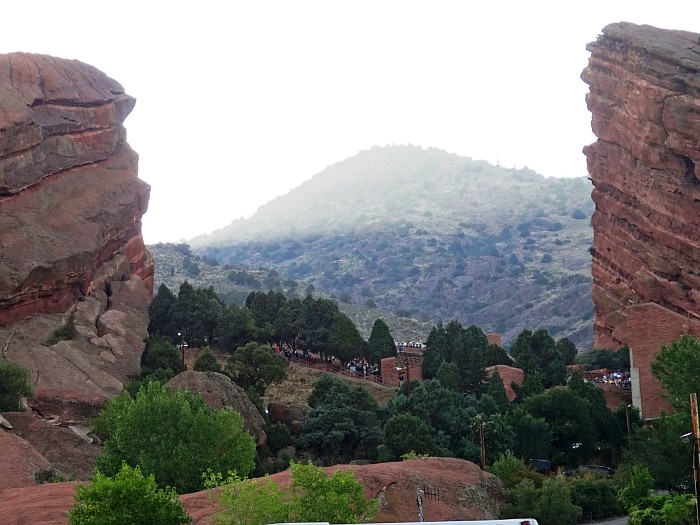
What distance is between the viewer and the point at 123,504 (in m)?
30.1

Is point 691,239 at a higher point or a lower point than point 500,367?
higher

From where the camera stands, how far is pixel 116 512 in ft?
97.9

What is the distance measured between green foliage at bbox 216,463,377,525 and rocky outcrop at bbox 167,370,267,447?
1898 centimetres

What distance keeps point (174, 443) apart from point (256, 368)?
22.4 m

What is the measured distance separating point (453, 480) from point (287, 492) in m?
7.72

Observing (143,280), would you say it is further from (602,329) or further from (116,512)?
(116,512)

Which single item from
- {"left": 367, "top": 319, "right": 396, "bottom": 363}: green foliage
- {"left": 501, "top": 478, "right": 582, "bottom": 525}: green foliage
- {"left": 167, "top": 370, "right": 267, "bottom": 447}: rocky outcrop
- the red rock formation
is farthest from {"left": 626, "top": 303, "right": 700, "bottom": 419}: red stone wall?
{"left": 501, "top": 478, "right": 582, "bottom": 525}: green foliage

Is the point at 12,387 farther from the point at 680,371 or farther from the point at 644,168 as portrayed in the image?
the point at 644,168

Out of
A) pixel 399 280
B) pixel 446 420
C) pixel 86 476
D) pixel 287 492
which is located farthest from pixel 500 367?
pixel 399 280

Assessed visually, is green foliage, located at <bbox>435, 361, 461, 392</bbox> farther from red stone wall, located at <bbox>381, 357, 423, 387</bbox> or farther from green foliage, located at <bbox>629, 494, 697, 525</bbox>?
green foliage, located at <bbox>629, 494, 697, 525</bbox>

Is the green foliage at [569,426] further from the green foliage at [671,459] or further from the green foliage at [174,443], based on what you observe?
the green foliage at [174,443]

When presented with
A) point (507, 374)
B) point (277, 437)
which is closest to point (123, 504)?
point (277, 437)

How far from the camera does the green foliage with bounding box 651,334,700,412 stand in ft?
159

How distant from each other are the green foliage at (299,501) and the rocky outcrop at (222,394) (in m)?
19.0
